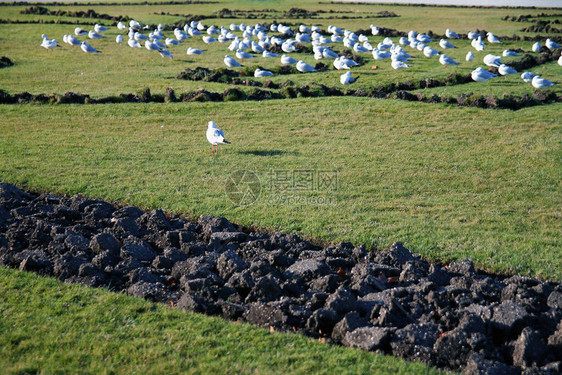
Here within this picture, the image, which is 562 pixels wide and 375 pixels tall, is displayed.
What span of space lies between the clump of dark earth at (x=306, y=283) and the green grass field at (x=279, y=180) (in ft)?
1.05

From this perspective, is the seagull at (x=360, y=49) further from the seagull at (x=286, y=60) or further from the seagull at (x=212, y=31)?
the seagull at (x=212, y=31)

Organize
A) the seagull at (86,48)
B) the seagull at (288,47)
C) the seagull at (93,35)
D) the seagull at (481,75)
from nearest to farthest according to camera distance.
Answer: the seagull at (481,75) < the seagull at (86,48) < the seagull at (288,47) < the seagull at (93,35)

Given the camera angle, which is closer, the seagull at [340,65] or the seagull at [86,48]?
the seagull at [340,65]

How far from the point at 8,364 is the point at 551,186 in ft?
32.9

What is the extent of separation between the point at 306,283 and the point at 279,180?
4.50 m

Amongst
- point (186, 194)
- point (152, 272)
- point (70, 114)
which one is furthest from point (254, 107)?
point (152, 272)

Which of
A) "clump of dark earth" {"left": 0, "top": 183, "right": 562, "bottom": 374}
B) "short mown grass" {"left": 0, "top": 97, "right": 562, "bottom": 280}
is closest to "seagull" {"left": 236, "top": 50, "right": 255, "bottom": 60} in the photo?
"short mown grass" {"left": 0, "top": 97, "right": 562, "bottom": 280}

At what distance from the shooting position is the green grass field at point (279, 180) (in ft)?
17.3

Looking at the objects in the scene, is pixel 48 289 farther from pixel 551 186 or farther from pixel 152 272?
pixel 551 186

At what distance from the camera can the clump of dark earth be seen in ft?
17.1

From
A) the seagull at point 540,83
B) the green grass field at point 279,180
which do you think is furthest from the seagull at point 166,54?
the seagull at point 540,83

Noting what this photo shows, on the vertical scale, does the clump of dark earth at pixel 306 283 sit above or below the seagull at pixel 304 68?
below

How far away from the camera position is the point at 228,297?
6.36 meters

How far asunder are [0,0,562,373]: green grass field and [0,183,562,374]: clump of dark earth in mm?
319
